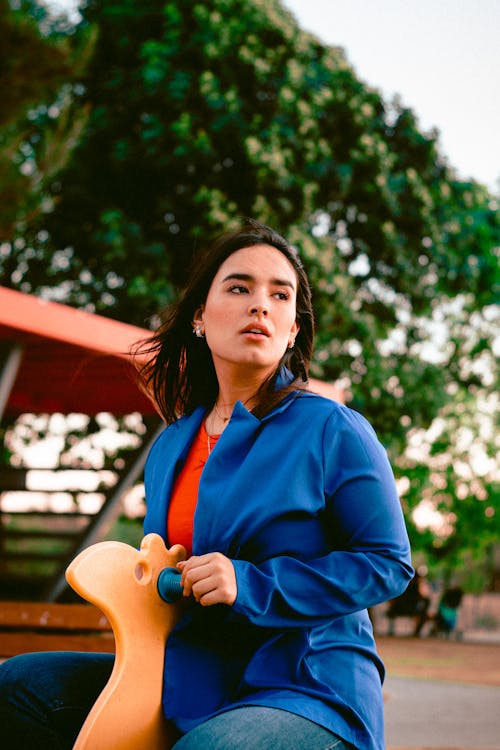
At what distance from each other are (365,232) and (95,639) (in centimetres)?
884

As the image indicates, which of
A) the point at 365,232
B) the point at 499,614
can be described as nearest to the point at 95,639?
the point at 365,232

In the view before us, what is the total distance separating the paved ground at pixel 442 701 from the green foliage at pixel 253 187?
334 centimetres

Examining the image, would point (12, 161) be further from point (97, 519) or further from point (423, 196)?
point (97, 519)

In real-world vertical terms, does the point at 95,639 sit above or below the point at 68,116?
below

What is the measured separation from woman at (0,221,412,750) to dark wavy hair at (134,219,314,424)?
0.19ft

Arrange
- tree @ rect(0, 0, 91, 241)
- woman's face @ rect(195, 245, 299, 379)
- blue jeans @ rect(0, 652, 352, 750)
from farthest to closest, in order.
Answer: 1. tree @ rect(0, 0, 91, 241)
2. woman's face @ rect(195, 245, 299, 379)
3. blue jeans @ rect(0, 652, 352, 750)

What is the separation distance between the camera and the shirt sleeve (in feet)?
Result: 5.12

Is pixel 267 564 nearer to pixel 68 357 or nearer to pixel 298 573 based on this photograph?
pixel 298 573

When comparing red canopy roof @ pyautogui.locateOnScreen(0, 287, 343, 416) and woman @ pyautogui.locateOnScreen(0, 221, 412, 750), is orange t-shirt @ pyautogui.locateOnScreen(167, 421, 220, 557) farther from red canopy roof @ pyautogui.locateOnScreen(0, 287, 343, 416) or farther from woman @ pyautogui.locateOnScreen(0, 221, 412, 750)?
red canopy roof @ pyautogui.locateOnScreen(0, 287, 343, 416)

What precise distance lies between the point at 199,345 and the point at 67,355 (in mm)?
4162

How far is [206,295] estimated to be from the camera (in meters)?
2.12

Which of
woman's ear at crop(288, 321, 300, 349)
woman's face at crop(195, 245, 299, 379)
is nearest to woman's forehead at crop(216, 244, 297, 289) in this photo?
woman's face at crop(195, 245, 299, 379)

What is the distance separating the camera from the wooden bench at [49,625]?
6316 millimetres

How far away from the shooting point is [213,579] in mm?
1535
